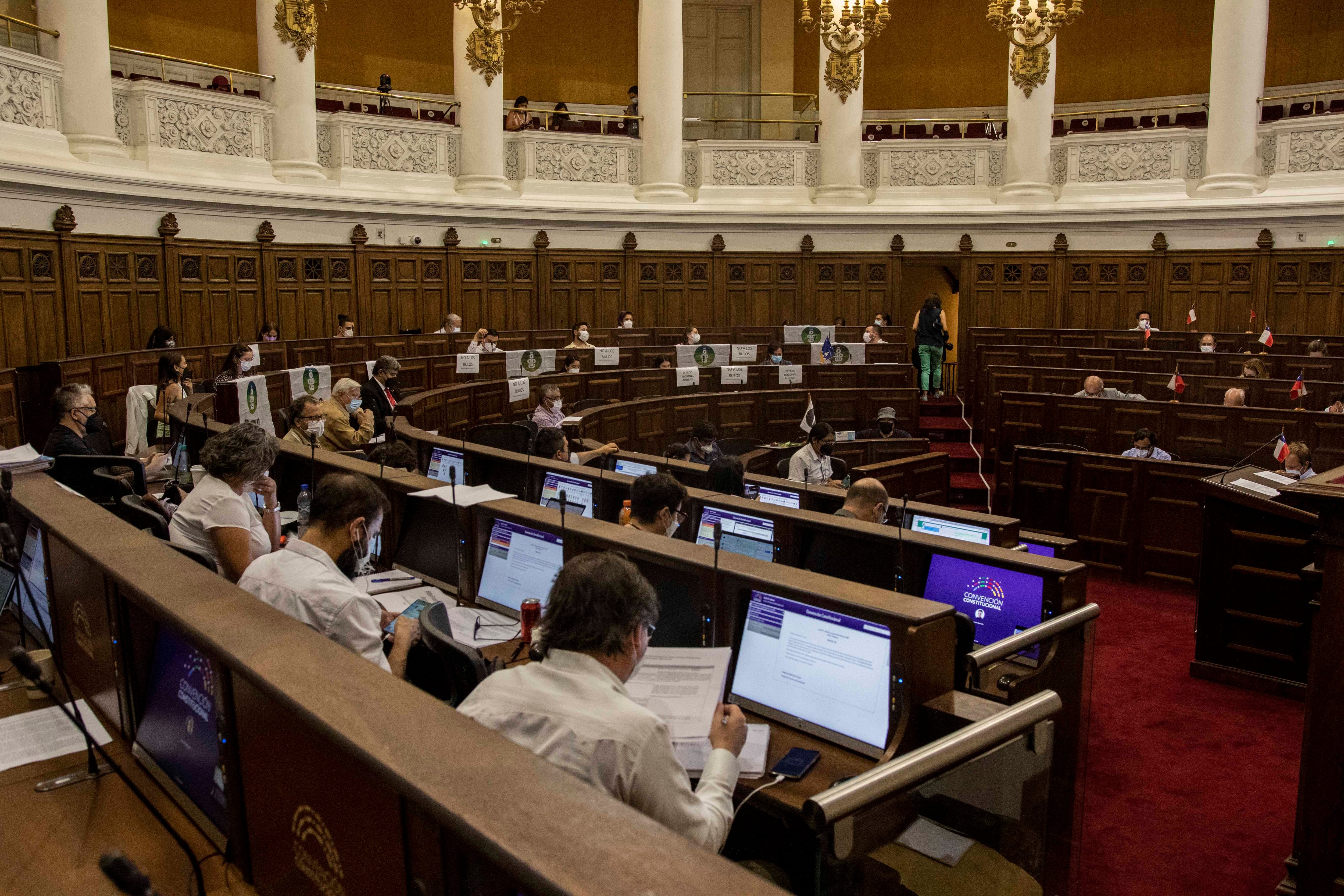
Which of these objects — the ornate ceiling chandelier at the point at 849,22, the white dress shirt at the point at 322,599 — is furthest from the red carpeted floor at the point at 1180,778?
the ornate ceiling chandelier at the point at 849,22

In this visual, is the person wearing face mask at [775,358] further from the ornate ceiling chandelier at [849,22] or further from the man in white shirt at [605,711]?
the man in white shirt at [605,711]

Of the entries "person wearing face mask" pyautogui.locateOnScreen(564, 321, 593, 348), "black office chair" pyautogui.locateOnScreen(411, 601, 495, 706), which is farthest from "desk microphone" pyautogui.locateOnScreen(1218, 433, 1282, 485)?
"person wearing face mask" pyautogui.locateOnScreen(564, 321, 593, 348)

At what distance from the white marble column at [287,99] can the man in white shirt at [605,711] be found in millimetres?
14074

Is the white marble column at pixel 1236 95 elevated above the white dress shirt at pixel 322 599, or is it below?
above

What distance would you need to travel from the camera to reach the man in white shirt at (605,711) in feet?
6.84

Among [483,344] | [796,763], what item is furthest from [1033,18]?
[796,763]

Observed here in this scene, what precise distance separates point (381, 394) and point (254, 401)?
1.47 m

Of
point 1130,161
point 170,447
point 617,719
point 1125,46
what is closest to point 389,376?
point 170,447

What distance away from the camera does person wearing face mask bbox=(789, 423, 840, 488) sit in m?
8.26

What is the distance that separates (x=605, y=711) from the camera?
2156mm

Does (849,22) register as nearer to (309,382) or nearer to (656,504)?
(309,382)

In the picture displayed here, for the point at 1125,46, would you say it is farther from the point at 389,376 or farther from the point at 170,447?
the point at 170,447

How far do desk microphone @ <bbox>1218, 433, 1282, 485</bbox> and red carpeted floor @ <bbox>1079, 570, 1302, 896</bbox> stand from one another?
1.19 metres

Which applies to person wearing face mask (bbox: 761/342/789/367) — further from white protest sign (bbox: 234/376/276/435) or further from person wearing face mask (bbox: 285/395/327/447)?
person wearing face mask (bbox: 285/395/327/447)
